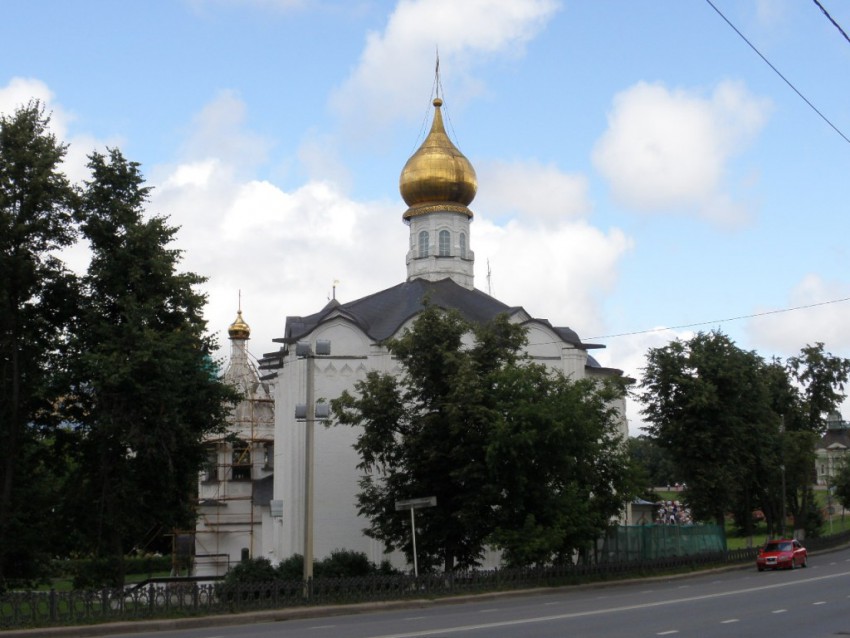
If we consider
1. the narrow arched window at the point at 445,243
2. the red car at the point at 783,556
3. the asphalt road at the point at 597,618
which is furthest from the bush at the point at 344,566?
the narrow arched window at the point at 445,243

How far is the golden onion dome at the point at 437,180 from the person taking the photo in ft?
143

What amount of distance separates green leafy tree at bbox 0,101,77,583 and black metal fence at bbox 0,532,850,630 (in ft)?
17.4

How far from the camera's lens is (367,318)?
39.4 m

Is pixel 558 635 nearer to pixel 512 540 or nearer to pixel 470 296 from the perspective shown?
pixel 512 540

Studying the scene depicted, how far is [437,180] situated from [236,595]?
88.4 ft

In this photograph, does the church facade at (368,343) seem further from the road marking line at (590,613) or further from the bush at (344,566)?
the road marking line at (590,613)

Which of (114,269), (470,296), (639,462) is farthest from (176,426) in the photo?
(470,296)

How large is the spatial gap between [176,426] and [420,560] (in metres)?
8.34

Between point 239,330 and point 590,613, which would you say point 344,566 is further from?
point 239,330

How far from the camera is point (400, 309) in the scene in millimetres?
40312

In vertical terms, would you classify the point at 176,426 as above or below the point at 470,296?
below

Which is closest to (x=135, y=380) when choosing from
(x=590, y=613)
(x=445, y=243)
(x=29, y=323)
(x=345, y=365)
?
(x=29, y=323)

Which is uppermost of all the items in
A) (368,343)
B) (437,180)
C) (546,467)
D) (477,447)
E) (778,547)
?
(437,180)

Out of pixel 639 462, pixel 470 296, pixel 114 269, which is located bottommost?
pixel 639 462
